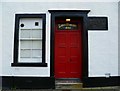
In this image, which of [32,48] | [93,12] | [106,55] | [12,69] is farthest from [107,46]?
[12,69]

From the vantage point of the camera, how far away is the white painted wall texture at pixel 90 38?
1410 centimetres

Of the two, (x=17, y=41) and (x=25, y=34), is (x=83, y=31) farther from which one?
(x=17, y=41)

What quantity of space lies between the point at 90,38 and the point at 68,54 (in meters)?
1.25

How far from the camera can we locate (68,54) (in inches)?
572

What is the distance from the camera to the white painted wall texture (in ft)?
46.3

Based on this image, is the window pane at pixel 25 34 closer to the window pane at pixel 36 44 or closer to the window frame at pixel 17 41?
the window frame at pixel 17 41

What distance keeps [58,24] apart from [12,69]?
289cm

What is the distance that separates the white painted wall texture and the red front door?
562 millimetres

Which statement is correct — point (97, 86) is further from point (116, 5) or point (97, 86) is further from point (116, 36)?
point (116, 5)

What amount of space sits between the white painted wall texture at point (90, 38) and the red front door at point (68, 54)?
56cm

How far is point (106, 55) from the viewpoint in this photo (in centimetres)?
1411

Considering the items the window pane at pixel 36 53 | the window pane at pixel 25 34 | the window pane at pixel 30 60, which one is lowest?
the window pane at pixel 30 60

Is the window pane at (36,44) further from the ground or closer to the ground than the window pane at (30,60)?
further from the ground

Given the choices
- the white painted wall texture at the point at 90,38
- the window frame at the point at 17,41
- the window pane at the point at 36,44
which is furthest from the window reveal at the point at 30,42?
the white painted wall texture at the point at 90,38
